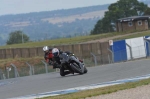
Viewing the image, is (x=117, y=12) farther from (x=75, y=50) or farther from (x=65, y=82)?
(x=65, y=82)

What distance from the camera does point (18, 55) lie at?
71.5 m

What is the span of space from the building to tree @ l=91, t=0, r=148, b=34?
31543 millimetres

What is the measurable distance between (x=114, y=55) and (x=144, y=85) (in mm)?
26165

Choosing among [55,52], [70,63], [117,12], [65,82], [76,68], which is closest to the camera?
[65,82]

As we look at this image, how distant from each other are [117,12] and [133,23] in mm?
36838

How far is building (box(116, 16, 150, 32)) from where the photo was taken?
276 ft

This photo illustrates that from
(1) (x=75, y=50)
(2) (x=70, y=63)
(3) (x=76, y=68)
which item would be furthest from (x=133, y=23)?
(2) (x=70, y=63)

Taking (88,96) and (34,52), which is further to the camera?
(34,52)

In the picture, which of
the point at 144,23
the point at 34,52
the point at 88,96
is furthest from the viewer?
the point at 144,23

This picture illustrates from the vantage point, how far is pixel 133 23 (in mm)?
86062

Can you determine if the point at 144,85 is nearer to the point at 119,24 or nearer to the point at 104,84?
the point at 104,84

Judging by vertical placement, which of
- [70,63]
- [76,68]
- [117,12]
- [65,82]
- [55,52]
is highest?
[117,12]

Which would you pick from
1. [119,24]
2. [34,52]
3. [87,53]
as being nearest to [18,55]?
[34,52]

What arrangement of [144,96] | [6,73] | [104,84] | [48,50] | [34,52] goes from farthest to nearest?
[34,52] < [6,73] < [48,50] < [104,84] < [144,96]
